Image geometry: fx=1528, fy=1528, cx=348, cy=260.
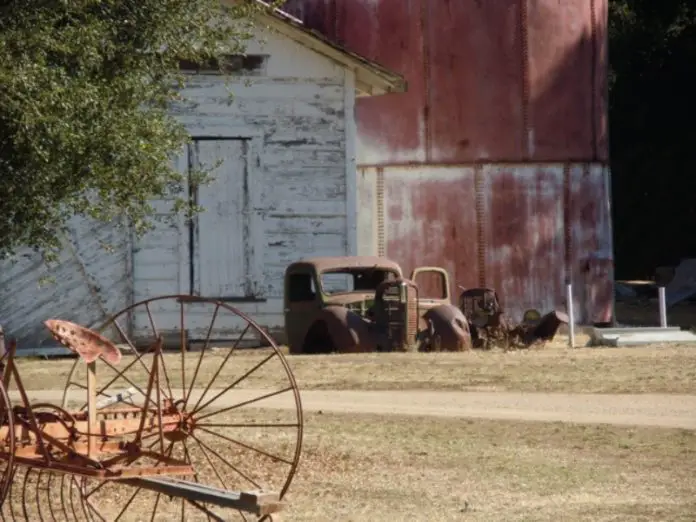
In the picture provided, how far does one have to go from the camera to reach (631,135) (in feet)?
147

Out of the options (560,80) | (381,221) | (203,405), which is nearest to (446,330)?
(381,221)

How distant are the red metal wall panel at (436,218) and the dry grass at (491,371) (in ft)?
22.9

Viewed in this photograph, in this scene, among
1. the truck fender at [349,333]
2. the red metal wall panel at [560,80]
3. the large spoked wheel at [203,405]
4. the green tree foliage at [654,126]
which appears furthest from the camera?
the green tree foliage at [654,126]

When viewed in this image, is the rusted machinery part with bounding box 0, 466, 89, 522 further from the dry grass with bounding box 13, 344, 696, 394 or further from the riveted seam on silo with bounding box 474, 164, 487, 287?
the riveted seam on silo with bounding box 474, 164, 487, 287

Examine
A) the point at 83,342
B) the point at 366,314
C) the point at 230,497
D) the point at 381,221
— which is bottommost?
the point at 230,497

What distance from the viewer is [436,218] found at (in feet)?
95.2

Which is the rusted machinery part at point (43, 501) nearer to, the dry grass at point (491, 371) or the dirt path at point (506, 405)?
the dirt path at point (506, 405)

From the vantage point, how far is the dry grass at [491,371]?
17.8 metres

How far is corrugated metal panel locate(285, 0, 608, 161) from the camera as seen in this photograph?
95.8 ft

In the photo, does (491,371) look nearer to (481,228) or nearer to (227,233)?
(227,233)

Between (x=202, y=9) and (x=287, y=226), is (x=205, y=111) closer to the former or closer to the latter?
(x=287, y=226)

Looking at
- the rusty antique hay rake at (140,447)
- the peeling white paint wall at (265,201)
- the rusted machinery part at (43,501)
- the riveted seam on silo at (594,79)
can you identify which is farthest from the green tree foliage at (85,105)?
the riveted seam on silo at (594,79)

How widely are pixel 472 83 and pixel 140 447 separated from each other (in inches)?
835

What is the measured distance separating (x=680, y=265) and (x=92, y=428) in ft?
115
